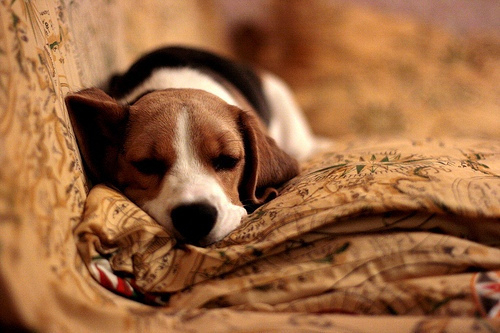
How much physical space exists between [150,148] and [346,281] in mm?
813

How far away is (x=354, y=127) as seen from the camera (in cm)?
318

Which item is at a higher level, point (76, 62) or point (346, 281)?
point (76, 62)

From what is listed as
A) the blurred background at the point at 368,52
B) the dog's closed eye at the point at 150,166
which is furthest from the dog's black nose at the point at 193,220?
the blurred background at the point at 368,52

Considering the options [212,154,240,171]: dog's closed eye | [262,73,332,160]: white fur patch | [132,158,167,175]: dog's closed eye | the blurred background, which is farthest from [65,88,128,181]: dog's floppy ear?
[262,73,332,160]: white fur patch

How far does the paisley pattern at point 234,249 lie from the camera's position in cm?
94

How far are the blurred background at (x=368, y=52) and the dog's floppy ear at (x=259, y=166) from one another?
129 cm

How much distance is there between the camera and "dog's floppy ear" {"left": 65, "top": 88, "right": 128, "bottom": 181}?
145cm

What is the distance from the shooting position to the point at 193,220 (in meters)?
1.32

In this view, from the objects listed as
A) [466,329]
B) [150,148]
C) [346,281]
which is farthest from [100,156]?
[466,329]

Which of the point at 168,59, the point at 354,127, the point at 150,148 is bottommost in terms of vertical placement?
the point at 354,127

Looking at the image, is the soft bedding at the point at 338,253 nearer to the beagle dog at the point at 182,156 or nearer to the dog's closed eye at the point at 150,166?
the beagle dog at the point at 182,156

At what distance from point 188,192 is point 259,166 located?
406mm

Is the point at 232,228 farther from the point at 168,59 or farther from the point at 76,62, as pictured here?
the point at 168,59

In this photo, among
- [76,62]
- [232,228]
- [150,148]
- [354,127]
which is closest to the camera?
[232,228]
